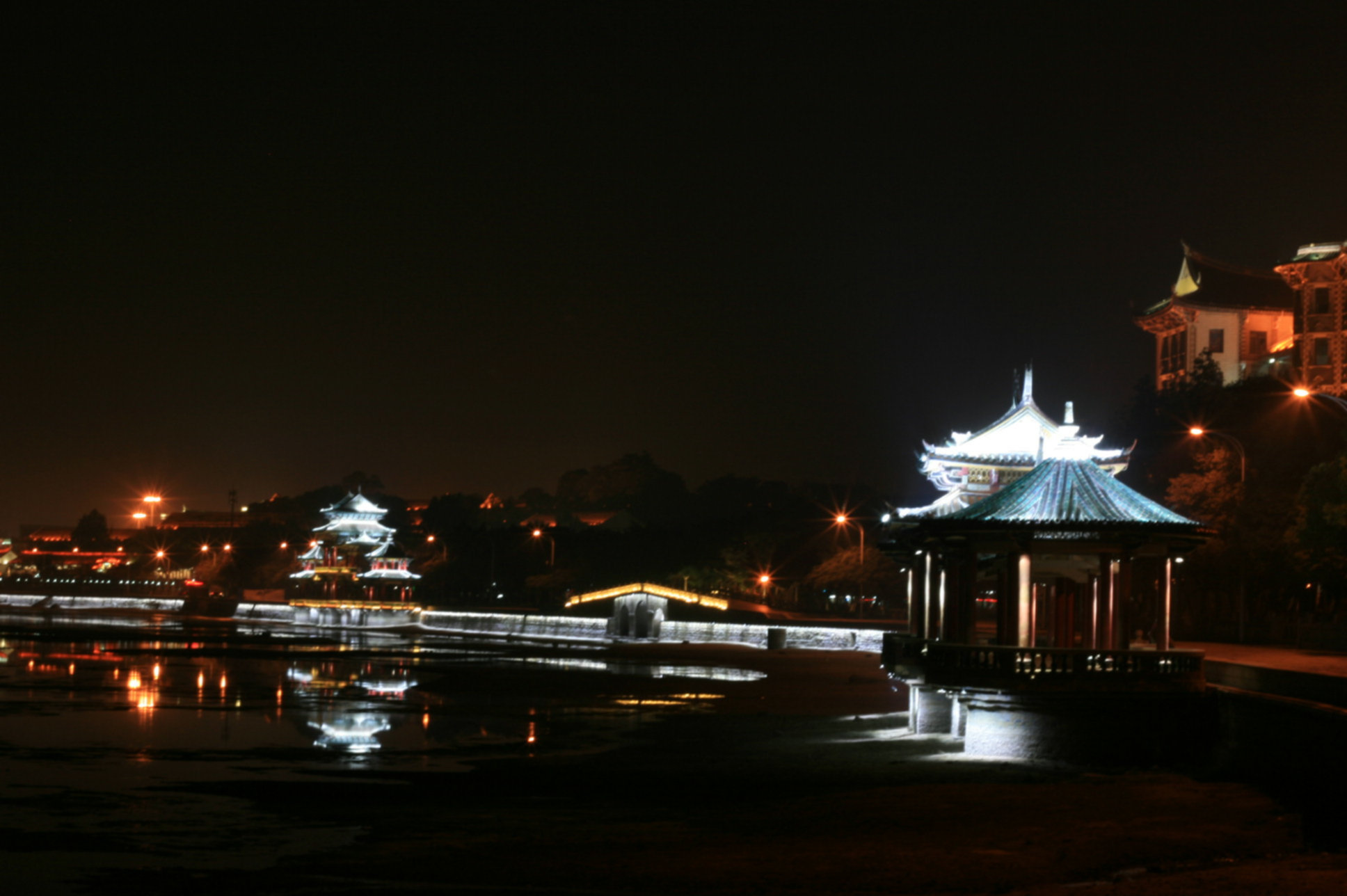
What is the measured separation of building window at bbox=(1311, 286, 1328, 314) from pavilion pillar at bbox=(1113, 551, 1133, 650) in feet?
164

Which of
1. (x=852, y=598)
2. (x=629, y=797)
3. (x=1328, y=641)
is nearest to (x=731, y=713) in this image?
(x=629, y=797)

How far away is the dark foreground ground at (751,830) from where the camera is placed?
1650 cm

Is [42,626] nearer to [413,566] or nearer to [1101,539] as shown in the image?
[413,566]

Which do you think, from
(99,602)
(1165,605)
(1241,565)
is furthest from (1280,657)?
A: (99,602)

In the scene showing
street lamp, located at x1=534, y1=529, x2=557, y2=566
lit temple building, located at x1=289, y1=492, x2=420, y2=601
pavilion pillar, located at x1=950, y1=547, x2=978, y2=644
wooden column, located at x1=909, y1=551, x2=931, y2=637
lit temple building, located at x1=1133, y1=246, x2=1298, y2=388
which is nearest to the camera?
pavilion pillar, located at x1=950, y1=547, x2=978, y2=644

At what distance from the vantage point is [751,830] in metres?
19.7

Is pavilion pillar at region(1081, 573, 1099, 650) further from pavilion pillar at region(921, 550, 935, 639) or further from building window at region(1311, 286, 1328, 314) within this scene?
building window at region(1311, 286, 1328, 314)

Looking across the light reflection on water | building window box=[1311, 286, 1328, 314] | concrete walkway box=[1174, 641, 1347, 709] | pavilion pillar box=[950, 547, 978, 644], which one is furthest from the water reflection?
building window box=[1311, 286, 1328, 314]

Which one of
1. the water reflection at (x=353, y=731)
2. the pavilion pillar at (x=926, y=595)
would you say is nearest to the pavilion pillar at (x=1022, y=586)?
the pavilion pillar at (x=926, y=595)

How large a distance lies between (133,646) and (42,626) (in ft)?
92.1

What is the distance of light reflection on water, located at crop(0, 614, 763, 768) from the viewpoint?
97.3 feet

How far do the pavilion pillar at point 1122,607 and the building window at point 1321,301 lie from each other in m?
50.0

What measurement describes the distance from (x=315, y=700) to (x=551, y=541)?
7572 centimetres

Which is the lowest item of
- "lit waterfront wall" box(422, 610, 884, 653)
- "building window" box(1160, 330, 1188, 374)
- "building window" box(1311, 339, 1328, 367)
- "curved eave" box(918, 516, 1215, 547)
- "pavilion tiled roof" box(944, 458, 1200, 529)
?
"lit waterfront wall" box(422, 610, 884, 653)
